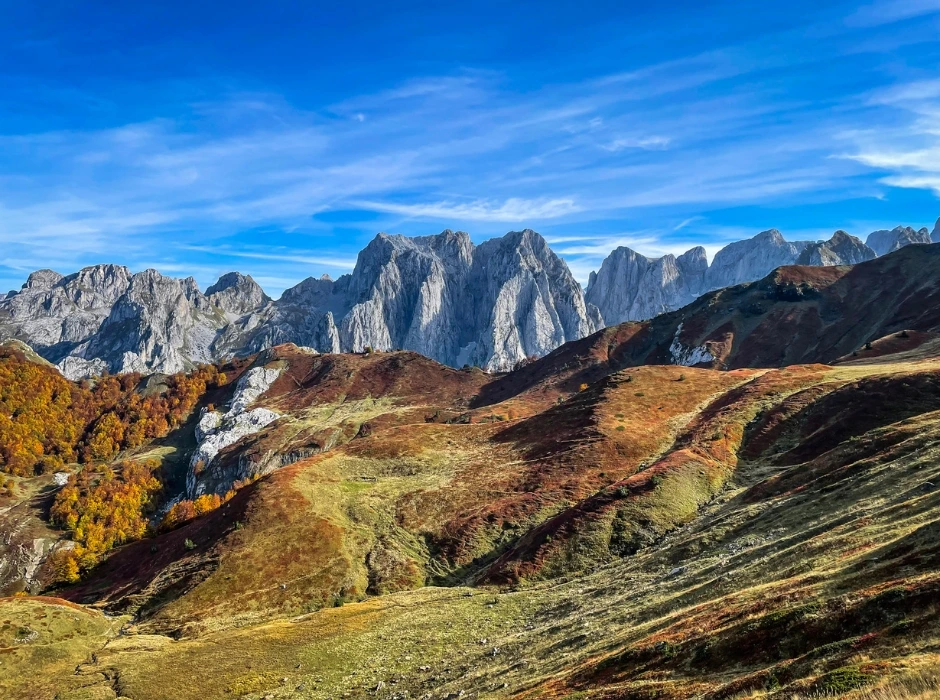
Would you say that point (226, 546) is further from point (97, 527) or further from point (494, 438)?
point (97, 527)

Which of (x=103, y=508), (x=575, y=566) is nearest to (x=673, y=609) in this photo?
(x=575, y=566)

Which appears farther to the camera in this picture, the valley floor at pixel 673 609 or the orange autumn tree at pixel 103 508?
the orange autumn tree at pixel 103 508

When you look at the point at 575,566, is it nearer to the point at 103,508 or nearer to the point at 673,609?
the point at 673,609

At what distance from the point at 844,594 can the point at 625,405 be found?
86452mm

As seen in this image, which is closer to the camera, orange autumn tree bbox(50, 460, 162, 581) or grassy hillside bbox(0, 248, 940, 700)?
grassy hillside bbox(0, 248, 940, 700)

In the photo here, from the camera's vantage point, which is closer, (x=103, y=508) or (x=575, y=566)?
(x=575, y=566)

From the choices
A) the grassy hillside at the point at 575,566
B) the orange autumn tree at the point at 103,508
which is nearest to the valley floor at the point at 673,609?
the grassy hillside at the point at 575,566

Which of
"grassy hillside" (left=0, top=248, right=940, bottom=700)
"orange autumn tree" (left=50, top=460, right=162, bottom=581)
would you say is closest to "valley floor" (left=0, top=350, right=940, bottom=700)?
"grassy hillside" (left=0, top=248, right=940, bottom=700)

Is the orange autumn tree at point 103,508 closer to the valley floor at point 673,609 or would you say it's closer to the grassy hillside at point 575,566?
the grassy hillside at point 575,566

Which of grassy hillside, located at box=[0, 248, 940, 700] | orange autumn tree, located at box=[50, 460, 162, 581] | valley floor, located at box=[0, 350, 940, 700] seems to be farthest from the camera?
orange autumn tree, located at box=[50, 460, 162, 581]

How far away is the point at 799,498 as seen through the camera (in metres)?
48.5

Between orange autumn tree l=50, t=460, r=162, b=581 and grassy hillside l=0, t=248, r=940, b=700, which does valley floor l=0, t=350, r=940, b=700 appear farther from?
orange autumn tree l=50, t=460, r=162, b=581

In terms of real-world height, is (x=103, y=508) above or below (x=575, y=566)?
above

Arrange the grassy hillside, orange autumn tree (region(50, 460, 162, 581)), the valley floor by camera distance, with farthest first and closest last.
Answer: orange autumn tree (region(50, 460, 162, 581)) < the grassy hillside < the valley floor
